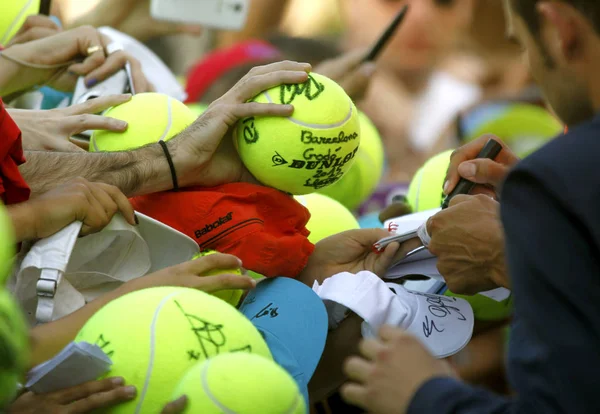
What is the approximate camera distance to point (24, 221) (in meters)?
1.60

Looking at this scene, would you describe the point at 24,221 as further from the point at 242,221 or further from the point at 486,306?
the point at 486,306

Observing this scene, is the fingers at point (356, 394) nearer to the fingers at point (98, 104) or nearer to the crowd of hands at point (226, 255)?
the crowd of hands at point (226, 255)

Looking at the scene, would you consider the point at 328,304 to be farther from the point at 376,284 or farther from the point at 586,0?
the point at 586,0

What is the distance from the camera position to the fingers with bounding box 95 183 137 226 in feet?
5.60

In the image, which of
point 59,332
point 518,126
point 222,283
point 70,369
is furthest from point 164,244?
point 518,126

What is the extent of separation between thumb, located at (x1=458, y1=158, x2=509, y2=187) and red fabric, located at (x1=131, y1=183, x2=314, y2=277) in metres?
0.37

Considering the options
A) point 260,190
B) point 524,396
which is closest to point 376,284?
point 260,190

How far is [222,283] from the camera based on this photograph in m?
1.61

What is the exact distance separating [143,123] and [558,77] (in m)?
0.93

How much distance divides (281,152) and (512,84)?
3225 millimetres

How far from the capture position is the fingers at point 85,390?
1361 millimetres

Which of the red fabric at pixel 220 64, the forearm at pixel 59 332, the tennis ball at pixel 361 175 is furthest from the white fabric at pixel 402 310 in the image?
the red fabric at pixel 220 64

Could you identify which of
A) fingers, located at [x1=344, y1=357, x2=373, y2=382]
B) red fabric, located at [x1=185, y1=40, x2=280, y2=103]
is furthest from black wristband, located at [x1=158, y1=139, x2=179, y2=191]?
red fabric, located at [x1=185, y1=40, x2=280, y2=103]

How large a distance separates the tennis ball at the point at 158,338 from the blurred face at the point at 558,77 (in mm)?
602
